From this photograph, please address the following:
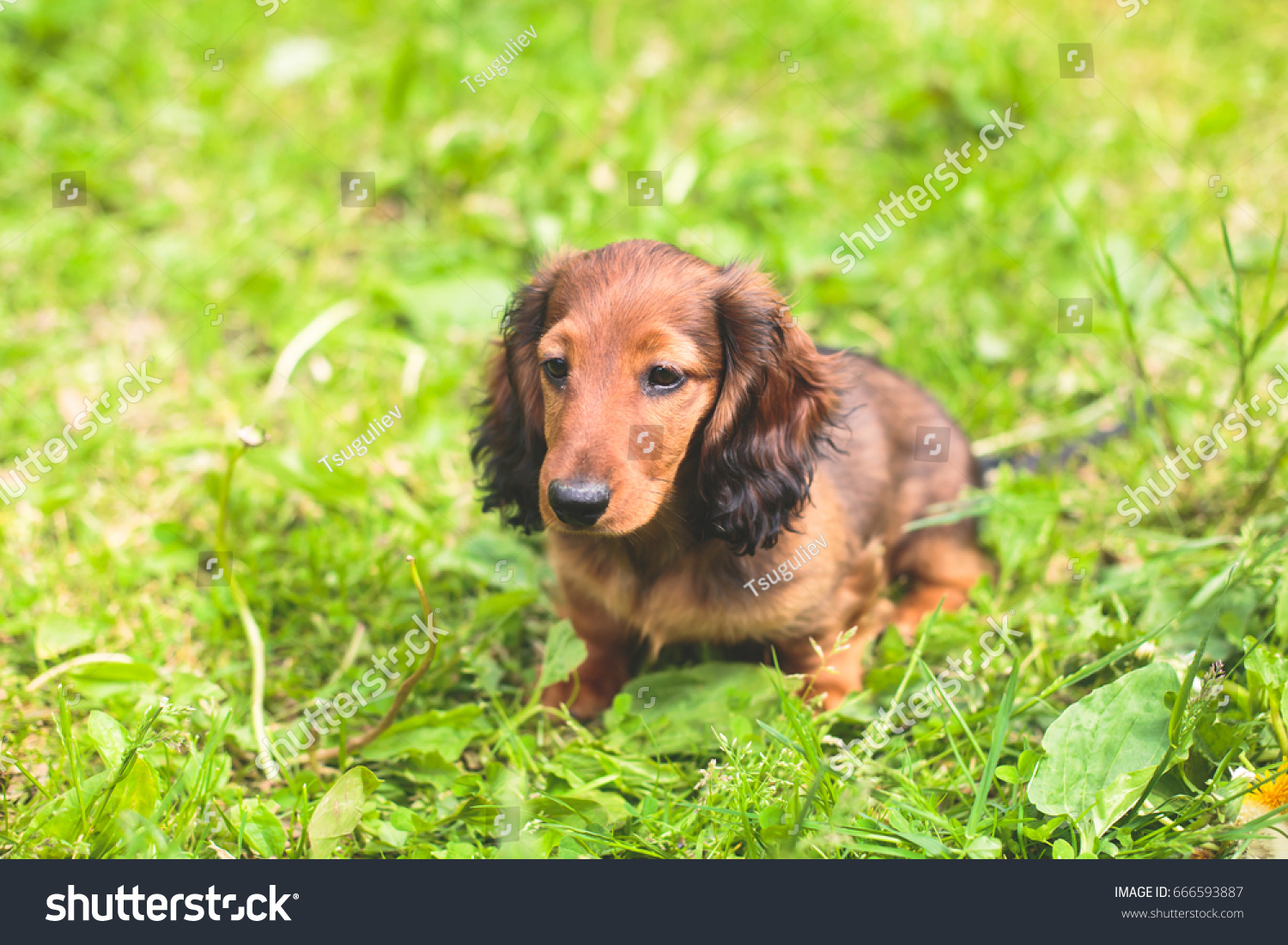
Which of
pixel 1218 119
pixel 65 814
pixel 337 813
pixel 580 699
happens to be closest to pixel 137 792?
pixel 65 814

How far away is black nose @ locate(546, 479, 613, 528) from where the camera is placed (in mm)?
2309

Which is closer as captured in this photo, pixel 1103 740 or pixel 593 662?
pixel 1103 740

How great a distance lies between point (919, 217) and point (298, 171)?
11.2 feet

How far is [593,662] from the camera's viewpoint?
10.8 ft

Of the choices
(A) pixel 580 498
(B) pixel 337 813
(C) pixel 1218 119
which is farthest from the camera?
(C) pixel 1218 119

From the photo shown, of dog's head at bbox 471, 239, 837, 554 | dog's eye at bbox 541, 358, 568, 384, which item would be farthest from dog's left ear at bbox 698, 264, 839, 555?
dog's eye at bbox 541, 358, 568, 384

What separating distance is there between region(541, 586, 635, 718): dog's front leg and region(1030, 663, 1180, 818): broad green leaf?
4.41ft

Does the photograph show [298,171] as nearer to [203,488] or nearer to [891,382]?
[203,488]

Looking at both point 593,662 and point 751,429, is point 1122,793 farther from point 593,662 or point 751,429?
point 593,662

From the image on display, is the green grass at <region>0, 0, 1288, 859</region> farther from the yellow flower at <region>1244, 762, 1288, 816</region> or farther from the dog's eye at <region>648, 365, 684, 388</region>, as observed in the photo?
the dog's eye at <region>648, 365, 684, 388</region>

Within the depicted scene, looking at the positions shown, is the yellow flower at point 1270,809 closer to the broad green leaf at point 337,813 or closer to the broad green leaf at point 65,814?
the broad green leaf at point 337,813

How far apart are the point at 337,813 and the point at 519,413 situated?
127cm
